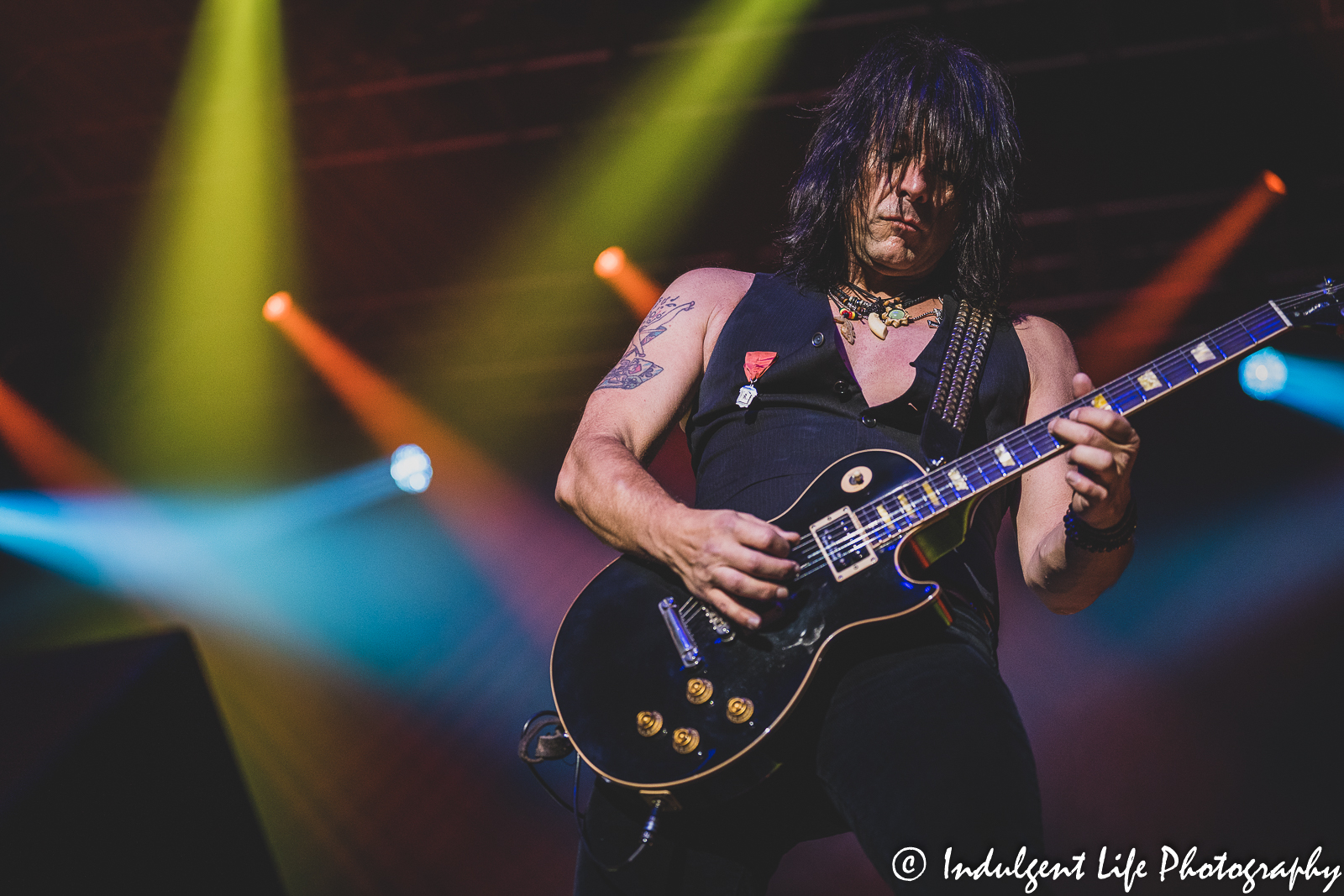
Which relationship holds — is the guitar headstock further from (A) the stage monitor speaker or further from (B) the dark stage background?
(A) the stage monitor speaker

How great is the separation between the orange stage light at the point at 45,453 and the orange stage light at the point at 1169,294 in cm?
835

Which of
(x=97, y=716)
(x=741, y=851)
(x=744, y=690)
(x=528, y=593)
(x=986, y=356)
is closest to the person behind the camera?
(x=744, y=690)

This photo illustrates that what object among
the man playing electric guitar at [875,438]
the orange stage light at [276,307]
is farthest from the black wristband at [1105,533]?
the orange stage light at [276,307]

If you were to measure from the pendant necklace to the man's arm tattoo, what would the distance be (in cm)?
45

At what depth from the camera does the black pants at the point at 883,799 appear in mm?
1516

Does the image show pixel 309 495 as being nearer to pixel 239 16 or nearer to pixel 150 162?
pixel 150 162

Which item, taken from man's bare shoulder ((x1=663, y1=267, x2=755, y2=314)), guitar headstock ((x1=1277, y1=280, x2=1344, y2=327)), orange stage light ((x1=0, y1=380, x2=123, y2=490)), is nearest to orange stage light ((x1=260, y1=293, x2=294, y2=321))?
orange stage light ((x1=0, y1=380, x2=123, y2=490))

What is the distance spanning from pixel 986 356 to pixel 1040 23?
453 cm

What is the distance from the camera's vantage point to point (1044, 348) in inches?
103

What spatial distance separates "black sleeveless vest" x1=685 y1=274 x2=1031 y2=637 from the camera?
2.20m

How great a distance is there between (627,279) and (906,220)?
4891 millimetres

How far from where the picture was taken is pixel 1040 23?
5902 mm

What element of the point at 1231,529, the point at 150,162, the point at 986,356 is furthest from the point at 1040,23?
the point at 150,162

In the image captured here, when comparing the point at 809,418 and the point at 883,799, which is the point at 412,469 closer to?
the point at 809,418
